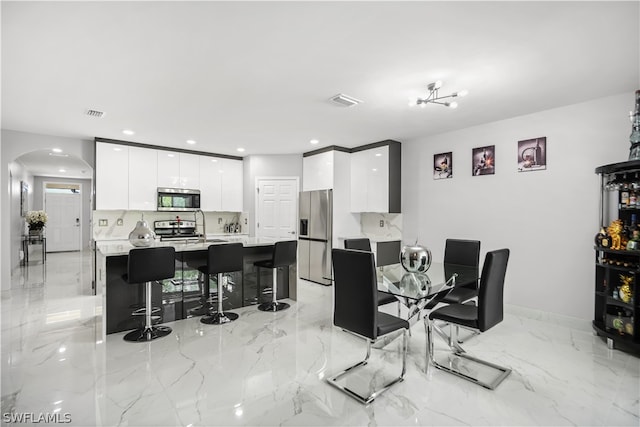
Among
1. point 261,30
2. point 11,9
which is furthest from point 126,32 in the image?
point 261,30

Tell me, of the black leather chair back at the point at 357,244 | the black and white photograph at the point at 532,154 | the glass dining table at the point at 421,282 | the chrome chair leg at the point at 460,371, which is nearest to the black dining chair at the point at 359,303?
the glass dining table at the point at 421,282

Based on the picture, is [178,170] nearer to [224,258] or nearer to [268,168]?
[268,168]

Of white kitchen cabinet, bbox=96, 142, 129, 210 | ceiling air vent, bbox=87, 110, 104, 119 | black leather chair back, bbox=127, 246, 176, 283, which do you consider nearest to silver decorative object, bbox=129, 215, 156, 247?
black leather chair back, bbox=127, 246, 176, 283

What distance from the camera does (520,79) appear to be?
9.26 ft

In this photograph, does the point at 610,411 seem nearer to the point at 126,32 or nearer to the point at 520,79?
the point at 520,79

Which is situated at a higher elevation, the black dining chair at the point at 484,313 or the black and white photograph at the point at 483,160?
the black and white photograph at the point at 483,160

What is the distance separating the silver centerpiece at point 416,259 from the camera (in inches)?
114

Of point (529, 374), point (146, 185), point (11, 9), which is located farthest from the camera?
point (146, 185)

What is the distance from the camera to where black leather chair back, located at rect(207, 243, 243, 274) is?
346 centimetres

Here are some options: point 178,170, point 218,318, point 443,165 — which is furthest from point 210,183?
point 443,165

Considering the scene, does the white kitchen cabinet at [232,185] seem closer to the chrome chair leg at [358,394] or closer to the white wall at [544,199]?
the white wall at [544,199]

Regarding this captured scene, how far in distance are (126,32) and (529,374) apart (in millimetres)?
3870

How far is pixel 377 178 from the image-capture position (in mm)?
5344

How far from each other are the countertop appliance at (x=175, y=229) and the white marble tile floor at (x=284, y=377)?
2.23 meters
